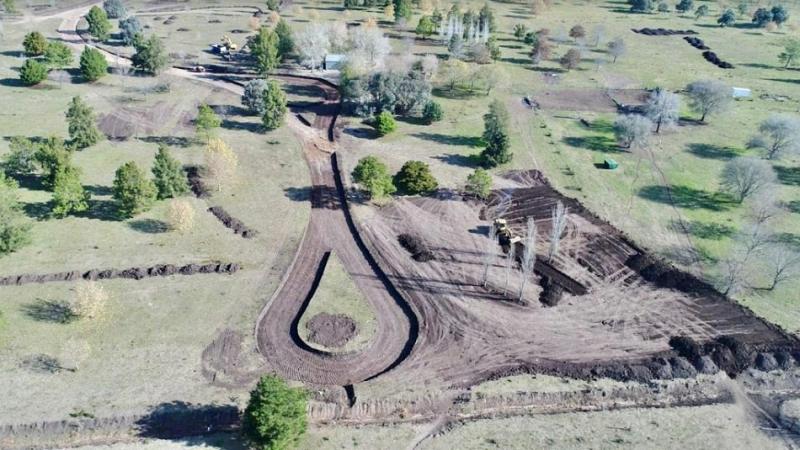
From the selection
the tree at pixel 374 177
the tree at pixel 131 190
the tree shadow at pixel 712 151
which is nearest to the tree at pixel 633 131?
the tree shadow at pixel 712 151

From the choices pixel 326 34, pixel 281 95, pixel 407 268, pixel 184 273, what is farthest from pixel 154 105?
pixel 407 268

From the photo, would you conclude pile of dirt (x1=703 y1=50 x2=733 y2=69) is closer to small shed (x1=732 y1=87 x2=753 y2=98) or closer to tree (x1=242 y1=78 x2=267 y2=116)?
small shed (x1=732 y1=87 x2=753 y2=98)

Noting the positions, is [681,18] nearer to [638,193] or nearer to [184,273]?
[638,193]

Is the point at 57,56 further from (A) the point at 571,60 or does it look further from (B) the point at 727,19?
(B) the point at 727,19

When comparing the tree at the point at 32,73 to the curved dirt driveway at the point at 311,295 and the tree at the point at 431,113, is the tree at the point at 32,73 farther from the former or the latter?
the tree at the point at 431,113

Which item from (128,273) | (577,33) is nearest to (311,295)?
(128,273)

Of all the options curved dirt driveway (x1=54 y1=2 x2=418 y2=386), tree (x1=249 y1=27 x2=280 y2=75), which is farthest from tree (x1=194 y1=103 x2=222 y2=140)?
tree (x1=249 y1=27 x2=280 y2=75)
